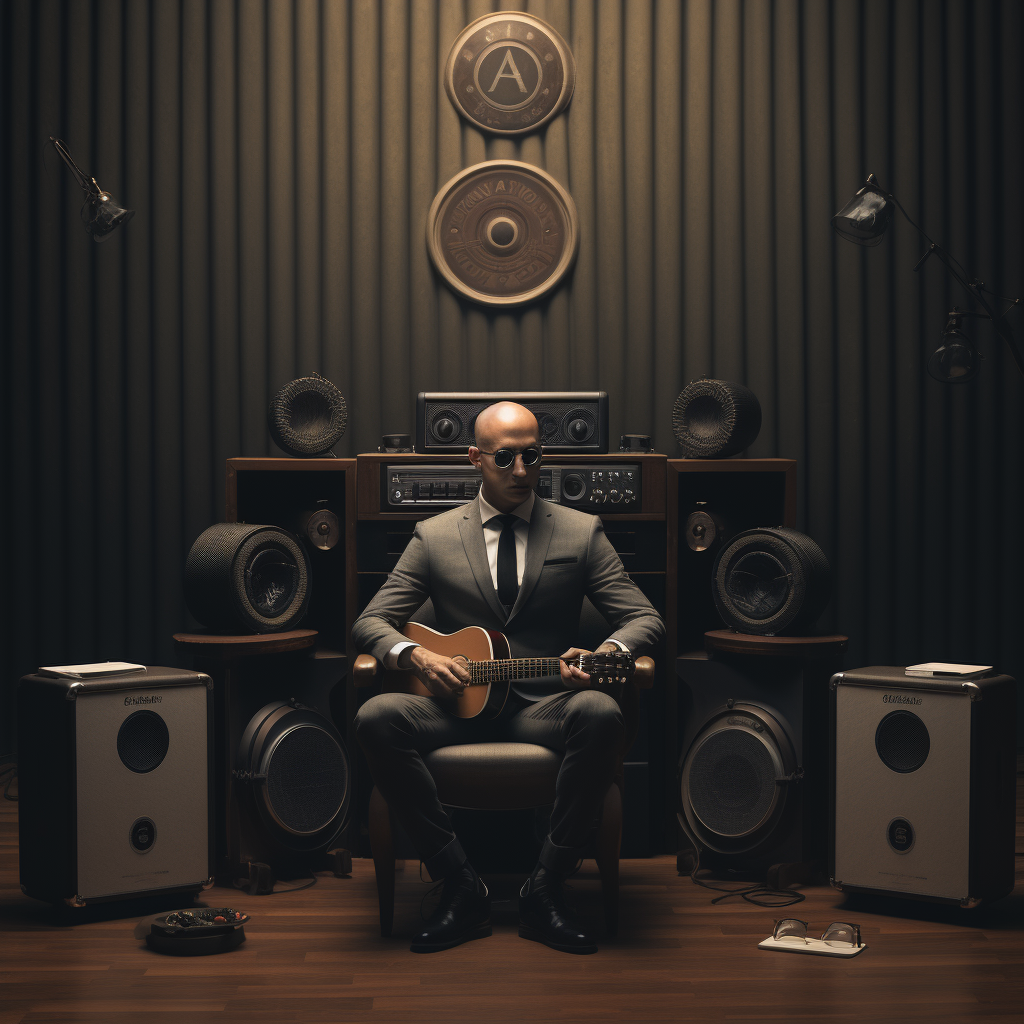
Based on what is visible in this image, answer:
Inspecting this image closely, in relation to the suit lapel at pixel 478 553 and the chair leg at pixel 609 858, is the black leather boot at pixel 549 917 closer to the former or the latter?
the chair leg at pixel 609 858

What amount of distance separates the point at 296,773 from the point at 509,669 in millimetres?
844

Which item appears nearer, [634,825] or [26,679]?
[26,679]

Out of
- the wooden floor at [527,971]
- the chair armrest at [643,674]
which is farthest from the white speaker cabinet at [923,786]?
the chair armrest at [643,674]

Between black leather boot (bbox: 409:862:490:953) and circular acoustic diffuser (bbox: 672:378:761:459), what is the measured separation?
149 centimetres

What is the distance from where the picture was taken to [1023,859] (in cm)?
334

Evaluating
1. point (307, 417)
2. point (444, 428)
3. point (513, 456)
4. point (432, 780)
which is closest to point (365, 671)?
point (432, 780)

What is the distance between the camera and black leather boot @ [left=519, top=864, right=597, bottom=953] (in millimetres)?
2674

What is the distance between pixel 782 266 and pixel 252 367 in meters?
2.10

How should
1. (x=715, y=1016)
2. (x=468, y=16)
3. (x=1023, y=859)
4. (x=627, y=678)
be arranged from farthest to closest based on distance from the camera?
(x=468, y=16) < (x=1023, y=859) < (x=627, y=678) < (x=715, y=1016)

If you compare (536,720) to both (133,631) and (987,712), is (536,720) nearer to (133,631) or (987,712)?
(987,712)

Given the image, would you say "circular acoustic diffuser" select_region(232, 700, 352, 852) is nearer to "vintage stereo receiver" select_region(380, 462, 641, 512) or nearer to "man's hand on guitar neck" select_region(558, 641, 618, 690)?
"vintage stereo receiver" select_region(380, 462, 641, 512)

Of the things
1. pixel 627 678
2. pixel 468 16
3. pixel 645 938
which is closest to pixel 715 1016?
pixel 645 938

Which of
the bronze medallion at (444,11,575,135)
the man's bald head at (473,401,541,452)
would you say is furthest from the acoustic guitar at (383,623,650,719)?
the bronze medallion at (444,11,575,135)

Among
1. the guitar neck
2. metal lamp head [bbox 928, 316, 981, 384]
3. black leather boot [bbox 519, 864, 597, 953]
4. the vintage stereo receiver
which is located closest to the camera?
black leather boot [bbox 519, 864, 597, 953]
